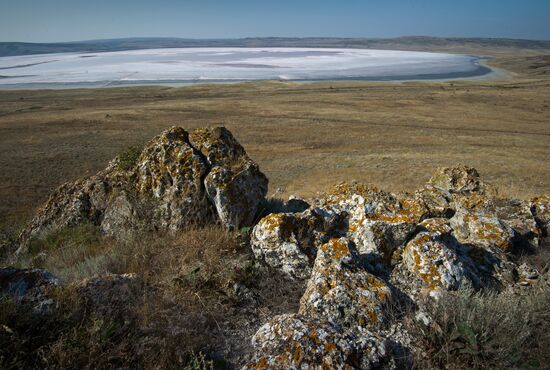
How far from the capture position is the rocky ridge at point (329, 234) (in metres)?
3.39

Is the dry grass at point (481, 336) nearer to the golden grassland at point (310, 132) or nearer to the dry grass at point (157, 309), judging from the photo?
the dry grass at point (157, 309)

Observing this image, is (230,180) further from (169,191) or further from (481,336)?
(481,336)

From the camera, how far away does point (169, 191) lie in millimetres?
7316

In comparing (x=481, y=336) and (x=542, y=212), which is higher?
(x=481, y=336)

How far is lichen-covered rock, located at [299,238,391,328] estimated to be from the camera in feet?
12.6

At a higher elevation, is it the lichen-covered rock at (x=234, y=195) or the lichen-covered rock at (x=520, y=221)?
the lichen-covered rock at (x=234, y=195)

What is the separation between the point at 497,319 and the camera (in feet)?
11.6

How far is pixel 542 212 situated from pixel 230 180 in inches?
258

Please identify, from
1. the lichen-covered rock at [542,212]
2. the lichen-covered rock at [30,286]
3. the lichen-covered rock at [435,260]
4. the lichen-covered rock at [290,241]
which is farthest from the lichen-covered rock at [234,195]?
the lichen-covered rock at [542,212]

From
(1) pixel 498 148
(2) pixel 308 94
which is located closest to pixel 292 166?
(1) pixel 498 148

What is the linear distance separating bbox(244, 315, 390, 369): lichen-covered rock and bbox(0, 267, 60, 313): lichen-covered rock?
201cm

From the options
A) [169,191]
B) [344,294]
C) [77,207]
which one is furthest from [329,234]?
[77,207]

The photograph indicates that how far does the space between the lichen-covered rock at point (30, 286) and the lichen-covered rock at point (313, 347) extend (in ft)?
6.58

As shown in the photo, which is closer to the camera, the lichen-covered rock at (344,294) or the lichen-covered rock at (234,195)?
the lichen-covered rock at (344,294)
